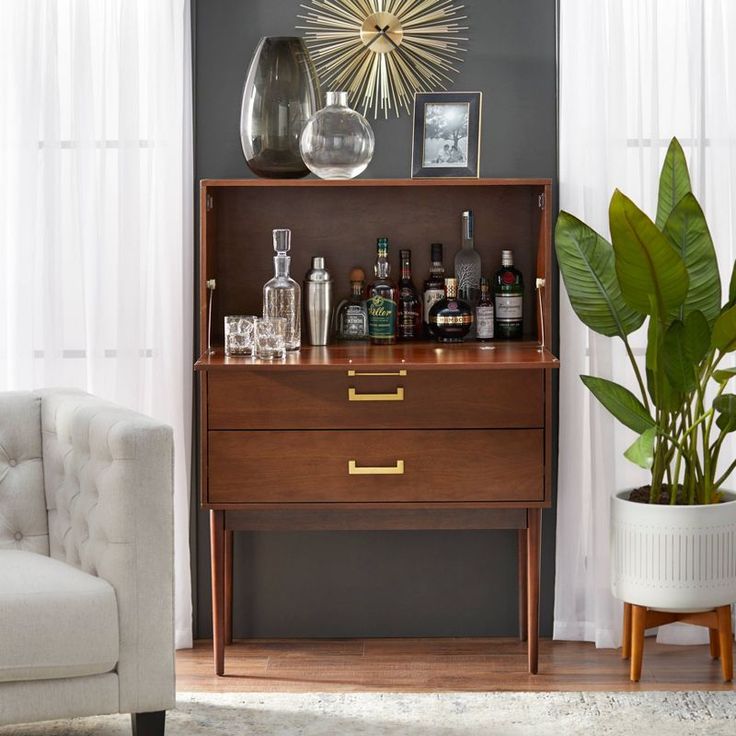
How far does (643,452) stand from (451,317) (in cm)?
72

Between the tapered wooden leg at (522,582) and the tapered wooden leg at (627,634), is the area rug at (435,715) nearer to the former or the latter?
the tapered wooden leg at (627,634)

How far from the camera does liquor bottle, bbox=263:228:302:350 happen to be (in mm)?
3055

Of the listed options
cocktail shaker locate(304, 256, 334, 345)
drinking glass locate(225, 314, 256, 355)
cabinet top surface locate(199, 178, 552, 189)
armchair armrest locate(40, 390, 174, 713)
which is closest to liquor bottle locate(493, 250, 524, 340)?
cabinet top surface locate(199, 178, 552, 189)

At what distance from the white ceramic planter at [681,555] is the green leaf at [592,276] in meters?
0.48

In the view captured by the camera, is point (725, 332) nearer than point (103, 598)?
No

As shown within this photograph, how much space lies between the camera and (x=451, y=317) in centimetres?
319

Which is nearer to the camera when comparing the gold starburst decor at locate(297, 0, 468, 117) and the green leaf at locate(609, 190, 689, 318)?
the green leaf at locate(609, 190, 689, 318)

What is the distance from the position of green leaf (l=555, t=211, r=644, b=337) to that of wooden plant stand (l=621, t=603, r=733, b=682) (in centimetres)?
76

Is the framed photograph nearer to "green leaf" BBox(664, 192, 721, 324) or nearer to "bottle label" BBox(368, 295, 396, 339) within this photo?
"bottle label" BBox(368, 295, 396, 339)

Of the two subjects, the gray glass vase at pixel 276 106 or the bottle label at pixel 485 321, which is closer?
the gray glass vase at pixel 276 106

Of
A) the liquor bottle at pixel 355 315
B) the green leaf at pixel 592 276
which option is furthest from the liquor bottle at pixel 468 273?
the green leaf at pixel 592 276

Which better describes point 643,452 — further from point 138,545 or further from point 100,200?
point 100,200

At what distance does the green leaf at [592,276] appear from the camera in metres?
2.90

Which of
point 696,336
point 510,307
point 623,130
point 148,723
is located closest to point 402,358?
point 510,307
